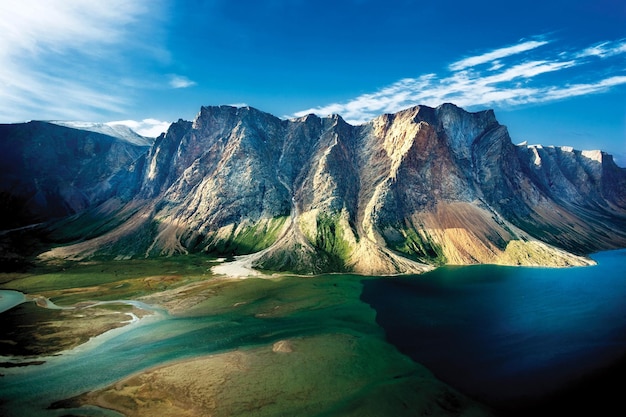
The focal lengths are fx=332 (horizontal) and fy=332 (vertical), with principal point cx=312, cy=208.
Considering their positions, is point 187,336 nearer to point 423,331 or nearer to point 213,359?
point 213,359

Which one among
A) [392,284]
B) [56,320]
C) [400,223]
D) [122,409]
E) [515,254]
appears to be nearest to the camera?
[122,409]

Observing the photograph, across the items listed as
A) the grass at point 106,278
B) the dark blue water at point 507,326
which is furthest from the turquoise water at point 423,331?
Answer: the grass at point 106,278

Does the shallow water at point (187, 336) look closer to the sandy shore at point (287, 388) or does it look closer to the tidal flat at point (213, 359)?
the tidal flat at point (213, 359)

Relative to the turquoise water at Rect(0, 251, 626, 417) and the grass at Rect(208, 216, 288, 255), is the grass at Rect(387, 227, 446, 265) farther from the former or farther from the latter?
the grass at Rect(208, 216, 288, 255)

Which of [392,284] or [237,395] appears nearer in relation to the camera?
[237,395]

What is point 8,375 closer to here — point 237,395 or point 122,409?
point 122,409

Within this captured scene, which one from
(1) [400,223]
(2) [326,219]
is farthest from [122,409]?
(1) [400,223]

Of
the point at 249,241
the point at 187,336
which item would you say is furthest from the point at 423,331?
the point at 249,241
